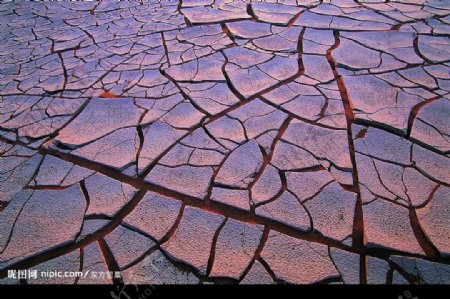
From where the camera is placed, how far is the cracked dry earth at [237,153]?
1.44m

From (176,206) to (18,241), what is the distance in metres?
0.90

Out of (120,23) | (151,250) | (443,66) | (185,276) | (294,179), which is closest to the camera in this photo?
(185,276)

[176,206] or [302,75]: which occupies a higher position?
[302,75]

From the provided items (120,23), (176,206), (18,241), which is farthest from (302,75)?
(120,23)

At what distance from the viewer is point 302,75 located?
2.56 m

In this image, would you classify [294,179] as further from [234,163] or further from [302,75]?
[302,75]

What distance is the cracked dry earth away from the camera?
1.44 metres

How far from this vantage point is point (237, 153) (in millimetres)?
1940

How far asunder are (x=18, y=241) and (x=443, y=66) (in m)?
3.53

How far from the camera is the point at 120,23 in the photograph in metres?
3.85

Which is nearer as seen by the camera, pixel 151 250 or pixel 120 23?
pixel 151 250

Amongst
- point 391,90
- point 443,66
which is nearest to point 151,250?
point 391,90

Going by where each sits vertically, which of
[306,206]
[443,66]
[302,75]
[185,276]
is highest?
[443,66]

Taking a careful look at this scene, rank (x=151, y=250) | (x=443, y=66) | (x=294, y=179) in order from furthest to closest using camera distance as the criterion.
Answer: (x=443, y=66)
(x=294, y=179)
(x=151, y=250)
